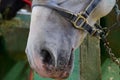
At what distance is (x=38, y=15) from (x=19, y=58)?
1.10 metres

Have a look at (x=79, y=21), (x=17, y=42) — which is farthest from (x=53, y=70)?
(x=17, y=42)

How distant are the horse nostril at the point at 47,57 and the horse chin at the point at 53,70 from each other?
1 cm

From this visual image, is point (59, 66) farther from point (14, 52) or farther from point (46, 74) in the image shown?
point (14, 52)

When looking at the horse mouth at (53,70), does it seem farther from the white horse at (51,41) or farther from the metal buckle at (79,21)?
the metal buckle at (79,21)

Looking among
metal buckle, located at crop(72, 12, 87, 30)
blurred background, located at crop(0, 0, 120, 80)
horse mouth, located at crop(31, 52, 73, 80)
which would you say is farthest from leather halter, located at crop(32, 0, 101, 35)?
blurred background, located at crop(0, 0, 120, 80)

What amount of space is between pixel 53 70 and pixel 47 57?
5 cm

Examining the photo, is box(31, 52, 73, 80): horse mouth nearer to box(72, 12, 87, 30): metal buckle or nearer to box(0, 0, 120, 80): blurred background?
box(72, 12, 87, 30): metal buckle

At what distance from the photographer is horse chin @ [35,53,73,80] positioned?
93 cm

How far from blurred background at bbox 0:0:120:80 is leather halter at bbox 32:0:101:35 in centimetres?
74

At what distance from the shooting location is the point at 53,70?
0.95 metres

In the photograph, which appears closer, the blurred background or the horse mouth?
the horse mouth

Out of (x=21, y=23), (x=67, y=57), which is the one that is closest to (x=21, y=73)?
(x=21, y=23)

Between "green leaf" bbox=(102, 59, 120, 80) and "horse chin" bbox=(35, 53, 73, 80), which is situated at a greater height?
"horse chin" bbox=(35, 53, 73, 80)

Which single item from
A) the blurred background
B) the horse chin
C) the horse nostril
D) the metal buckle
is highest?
the metal buckle
